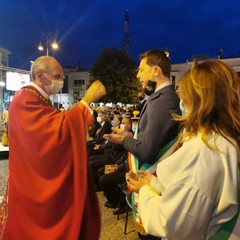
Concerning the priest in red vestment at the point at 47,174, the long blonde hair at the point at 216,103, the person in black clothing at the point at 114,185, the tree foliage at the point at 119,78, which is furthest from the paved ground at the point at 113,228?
the tree foliage at the point at 119,78

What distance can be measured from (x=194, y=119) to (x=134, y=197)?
1291mm

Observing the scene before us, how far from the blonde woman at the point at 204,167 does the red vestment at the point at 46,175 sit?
102 cm

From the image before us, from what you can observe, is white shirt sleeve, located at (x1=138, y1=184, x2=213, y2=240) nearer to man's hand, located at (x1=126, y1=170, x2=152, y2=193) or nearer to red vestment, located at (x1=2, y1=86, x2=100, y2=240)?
man's hand, located at (x1=126, y1=170, x2=152, y2=193)

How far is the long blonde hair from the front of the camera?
3.64ft

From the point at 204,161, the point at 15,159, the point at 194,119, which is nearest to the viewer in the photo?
the point at 204,161

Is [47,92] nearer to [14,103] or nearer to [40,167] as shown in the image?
[14,103]

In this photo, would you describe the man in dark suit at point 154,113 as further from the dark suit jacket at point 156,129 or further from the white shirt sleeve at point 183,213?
the white shirt sleeve at point 183,213

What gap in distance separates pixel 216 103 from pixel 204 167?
29 cm

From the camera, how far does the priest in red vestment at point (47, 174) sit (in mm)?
2033

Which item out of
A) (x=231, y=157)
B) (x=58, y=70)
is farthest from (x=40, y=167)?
(x=231, y=157)

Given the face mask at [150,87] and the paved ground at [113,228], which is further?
the paved ground at [113,228]

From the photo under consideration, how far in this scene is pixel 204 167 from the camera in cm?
101

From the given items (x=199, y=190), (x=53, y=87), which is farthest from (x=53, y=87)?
(x=199, y=190)

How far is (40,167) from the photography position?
2035 mm
